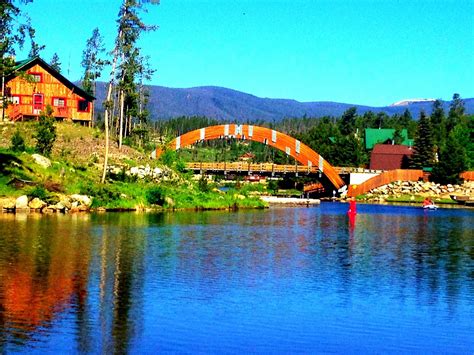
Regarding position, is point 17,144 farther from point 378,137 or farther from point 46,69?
point 378,137

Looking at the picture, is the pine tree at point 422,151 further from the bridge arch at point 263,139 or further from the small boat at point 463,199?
the bridge arch at point 263,139

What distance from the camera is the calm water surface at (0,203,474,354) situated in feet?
63.9

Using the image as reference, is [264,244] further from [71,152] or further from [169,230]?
[71,152]

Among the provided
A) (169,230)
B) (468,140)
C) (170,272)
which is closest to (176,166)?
(169,230)

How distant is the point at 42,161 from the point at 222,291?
1404 inches

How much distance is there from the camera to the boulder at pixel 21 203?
51.5m

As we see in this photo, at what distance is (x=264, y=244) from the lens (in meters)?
41.1

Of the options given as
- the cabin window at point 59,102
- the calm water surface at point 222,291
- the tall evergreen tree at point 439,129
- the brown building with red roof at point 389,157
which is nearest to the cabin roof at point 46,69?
the cabin window at point 59,102

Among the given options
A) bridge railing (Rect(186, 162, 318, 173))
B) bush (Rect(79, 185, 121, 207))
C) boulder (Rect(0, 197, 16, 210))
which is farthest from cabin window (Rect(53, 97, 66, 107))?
boulder (Rect(0, 197, 16, 210))

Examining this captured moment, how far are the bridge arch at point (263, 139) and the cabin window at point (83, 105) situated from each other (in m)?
19.4

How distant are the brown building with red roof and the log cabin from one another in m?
60.4

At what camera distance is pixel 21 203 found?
51.6 m

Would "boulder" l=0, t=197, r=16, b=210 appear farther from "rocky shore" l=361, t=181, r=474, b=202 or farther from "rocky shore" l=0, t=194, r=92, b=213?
"rocky shore" l=361, t=181, r=474, b=202

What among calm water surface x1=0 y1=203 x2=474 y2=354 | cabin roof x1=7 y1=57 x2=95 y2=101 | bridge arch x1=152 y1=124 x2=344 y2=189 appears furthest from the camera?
bridge arch x1=152 y1=124 x2=344 y2=189
